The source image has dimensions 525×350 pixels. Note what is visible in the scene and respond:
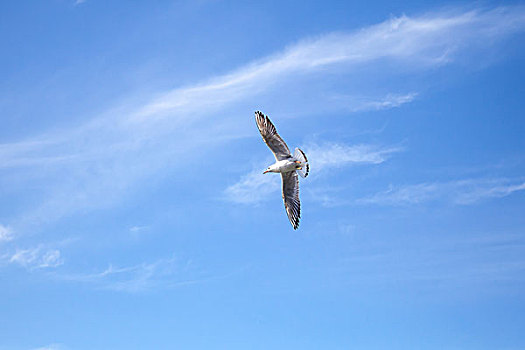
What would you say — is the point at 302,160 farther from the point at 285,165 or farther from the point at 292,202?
the point at 292,202

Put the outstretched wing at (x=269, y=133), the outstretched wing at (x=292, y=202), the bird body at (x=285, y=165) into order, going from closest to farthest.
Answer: the outstretched wing at (x=269, y=133)
the bird body at (x=285, y=165)
the outstretched wing at (x=292, y=202)

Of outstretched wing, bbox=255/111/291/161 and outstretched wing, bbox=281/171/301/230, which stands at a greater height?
outstretched wing, bbox=255/111/291/161

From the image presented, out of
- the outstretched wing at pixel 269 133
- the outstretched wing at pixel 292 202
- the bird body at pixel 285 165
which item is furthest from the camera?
the outstretched wing at pixel 292 202

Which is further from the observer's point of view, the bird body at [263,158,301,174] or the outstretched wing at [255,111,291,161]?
the bird body at [263,158,301,174]

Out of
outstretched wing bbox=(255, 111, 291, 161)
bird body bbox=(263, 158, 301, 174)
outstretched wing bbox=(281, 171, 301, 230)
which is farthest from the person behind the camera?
outstretched wing bbox=(281, 171, 301, 230)

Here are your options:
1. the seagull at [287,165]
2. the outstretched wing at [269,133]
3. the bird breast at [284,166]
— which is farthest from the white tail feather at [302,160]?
the outstretched wing at [269,133]

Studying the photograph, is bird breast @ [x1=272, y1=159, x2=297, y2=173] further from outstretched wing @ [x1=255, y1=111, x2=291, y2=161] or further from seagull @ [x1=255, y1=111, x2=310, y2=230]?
outstretched wing @ [x1=255, y1=111, x2=291, y2=161]

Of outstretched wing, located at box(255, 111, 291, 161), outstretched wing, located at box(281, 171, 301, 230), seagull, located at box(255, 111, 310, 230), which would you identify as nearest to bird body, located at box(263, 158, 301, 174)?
seagull, located at box(255, 111, 310, 230)

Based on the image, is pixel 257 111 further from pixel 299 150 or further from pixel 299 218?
pixel 299 218

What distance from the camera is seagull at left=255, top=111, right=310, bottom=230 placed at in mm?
46719

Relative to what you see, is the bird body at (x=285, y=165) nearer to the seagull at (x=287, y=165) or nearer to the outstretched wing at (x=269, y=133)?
the seagull at (x=287, y=165)

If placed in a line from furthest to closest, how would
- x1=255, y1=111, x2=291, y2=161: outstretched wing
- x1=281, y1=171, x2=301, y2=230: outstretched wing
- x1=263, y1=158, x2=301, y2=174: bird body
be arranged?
x1=281, y1=171, x2=301, y2=230: outstretched wing < x1=263, y1=158, x2=301, y2=174: bird body < x1=255, y1=111, x2=291, y2=161: outstretched wing

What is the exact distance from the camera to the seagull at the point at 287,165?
153 ft

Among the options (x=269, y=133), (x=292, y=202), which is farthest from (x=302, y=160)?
(x=292, y=202)
